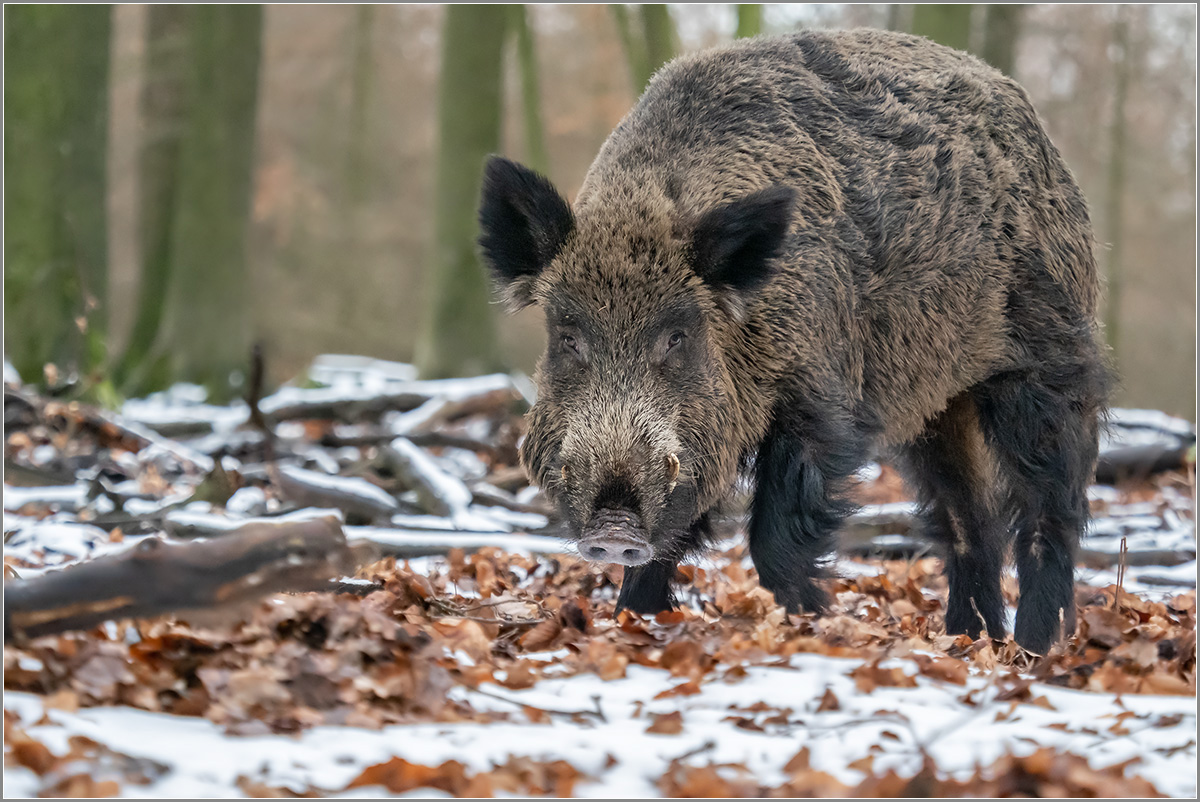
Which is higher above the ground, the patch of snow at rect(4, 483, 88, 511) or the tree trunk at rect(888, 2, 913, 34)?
the tree trunk at rect(888, 2, 913, 34)

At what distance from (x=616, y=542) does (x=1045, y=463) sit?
306cm

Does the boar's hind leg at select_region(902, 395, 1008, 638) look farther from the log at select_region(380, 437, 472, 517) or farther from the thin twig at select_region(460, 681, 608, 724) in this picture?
the thin twig at select_region(460, 681, 608, 724)

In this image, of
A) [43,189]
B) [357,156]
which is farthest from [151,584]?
[357,156]

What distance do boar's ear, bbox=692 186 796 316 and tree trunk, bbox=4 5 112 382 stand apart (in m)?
8.28

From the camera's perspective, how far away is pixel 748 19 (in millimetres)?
9984

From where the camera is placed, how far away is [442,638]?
13.5ft

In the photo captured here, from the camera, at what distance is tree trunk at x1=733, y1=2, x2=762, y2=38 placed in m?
9.84

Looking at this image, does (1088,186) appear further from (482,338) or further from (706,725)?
(706,725)

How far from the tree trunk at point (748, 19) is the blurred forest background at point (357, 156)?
0.11ft

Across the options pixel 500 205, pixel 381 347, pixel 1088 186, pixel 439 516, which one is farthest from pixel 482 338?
pixel 1088 186

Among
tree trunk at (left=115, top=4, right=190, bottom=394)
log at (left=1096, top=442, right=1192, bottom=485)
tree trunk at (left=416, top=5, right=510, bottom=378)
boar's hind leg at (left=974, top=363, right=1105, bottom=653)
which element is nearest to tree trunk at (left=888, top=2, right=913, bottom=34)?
tree trunk at (left=416, top=5, right=510, bottom=378)

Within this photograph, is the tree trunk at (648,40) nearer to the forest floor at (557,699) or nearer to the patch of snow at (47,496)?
the patch of snow at (47,496)

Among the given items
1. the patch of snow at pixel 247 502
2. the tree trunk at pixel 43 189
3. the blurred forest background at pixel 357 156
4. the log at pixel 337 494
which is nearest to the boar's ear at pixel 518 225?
the blurred forest background at pixel 357 156

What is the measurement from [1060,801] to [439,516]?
208 inches
